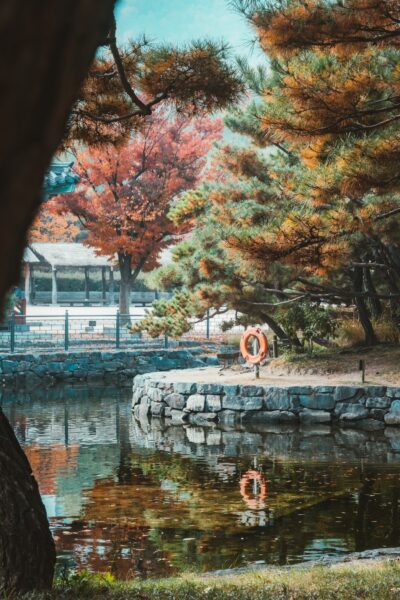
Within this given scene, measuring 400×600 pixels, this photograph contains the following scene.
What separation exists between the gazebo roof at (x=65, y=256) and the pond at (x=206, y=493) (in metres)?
20.3

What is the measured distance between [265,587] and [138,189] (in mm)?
25766

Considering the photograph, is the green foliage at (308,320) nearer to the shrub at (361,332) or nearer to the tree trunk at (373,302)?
the shrub at (361,332)

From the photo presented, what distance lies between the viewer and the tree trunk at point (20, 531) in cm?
403

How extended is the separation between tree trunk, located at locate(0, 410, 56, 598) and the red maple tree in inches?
977

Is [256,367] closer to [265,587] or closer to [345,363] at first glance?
[345,363]

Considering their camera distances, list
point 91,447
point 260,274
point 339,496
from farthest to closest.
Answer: point 91,447 → point 260,274 → point 339,496

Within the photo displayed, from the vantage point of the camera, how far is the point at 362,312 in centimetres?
1644

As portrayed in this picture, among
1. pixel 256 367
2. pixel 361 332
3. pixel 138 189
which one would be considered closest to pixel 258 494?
pixel 256 367

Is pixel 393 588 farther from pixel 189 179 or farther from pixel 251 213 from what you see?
pixel 189 179

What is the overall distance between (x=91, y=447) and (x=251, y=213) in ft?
14.1

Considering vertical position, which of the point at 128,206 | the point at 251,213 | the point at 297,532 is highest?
the point at 128,206

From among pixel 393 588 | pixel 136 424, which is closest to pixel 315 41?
pixel 393 588

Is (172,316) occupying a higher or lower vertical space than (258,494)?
higher

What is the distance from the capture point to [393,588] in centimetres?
439
